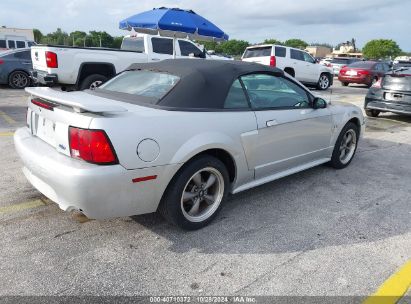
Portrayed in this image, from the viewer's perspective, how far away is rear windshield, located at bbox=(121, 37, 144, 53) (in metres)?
10.9

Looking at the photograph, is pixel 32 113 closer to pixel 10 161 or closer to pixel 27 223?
pixel 27 223

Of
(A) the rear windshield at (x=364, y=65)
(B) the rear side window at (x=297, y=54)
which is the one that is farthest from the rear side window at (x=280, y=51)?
(A) the rear windshield at (x=364, y=65)

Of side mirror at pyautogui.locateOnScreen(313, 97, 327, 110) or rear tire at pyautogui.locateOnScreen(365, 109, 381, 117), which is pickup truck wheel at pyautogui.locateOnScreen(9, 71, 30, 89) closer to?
rear tire at pyautogui.locateOnScreen(365, 109, 381, 117)

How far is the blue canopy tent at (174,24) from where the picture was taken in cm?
921

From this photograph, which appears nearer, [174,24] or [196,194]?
[196,194]

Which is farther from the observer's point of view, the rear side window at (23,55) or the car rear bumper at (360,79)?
the car rear bumper at (360,79)

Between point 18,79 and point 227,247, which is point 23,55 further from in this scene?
point 227,247

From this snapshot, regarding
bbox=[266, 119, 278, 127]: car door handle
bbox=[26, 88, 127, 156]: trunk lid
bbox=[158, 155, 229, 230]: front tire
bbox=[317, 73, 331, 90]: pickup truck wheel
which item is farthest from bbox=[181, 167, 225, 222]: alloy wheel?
bbox=[317, 73, 331, 90]: pickup truck wheel

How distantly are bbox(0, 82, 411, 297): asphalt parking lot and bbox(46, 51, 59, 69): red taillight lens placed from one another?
16.2ft

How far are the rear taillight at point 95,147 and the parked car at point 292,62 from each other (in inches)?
480

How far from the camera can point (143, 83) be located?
363cm

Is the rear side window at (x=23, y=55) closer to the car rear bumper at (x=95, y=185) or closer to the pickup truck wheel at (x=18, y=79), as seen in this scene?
the pickup truck wheel at (x=18, y=79)

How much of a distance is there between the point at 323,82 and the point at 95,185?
15503mm

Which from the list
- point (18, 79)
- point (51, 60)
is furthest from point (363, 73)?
point (18, 79)
